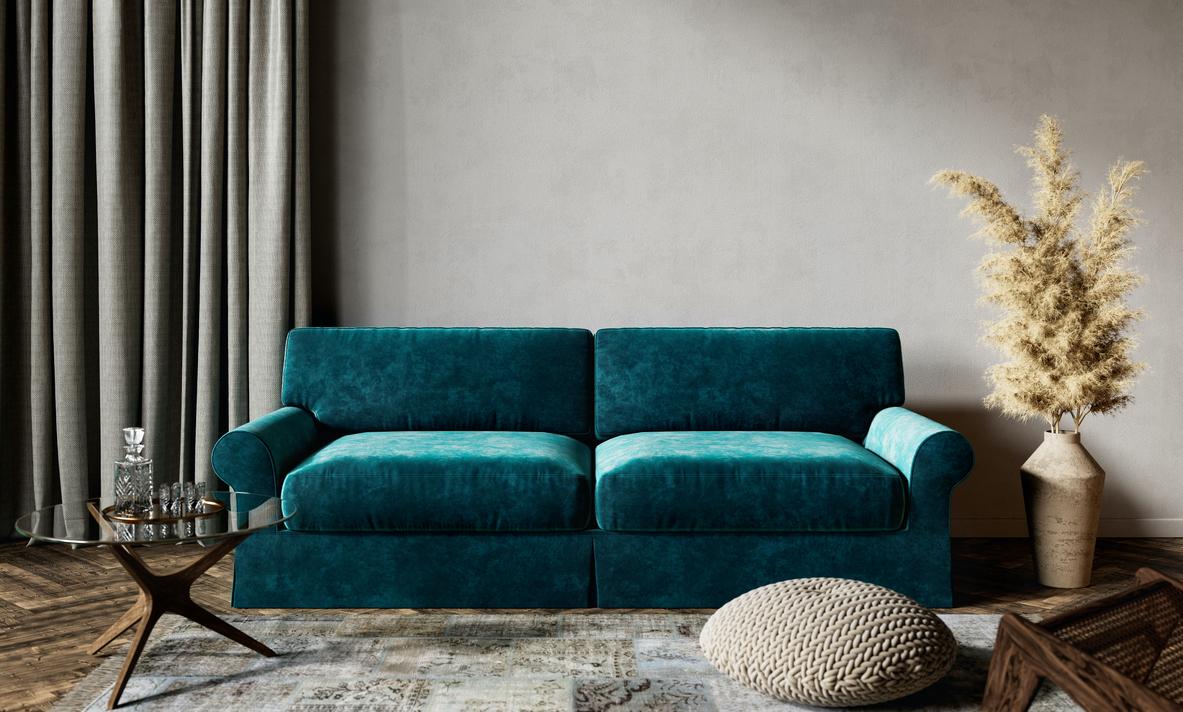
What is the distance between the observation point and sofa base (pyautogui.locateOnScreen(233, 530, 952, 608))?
2705 mm

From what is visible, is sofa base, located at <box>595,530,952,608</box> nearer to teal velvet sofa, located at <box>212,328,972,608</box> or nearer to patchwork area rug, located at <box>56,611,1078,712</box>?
teal velvet sofa, located at <box>212,328,972,608</box>

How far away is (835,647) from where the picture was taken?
190cm

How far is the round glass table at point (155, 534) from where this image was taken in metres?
1.94

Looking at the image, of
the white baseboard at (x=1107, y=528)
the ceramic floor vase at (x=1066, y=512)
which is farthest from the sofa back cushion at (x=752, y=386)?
the white baseboard at (x=1107, y=528)

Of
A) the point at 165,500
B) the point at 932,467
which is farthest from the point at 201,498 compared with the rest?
the point at 932,467

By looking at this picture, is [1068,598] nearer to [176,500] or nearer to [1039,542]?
[1039,542]

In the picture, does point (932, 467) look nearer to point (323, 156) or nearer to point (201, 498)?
point (201, 498)

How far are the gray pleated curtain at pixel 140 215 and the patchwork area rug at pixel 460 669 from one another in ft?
4.02

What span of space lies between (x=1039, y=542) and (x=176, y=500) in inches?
97.8

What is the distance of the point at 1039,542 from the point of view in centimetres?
302

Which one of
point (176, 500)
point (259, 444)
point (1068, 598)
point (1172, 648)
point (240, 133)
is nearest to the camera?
point (1172, 648)

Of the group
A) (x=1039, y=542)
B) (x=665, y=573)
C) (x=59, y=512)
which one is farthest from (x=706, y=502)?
(x=59, y=512)

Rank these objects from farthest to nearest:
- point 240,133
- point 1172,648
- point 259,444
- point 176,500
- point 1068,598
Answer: point 240,133 → point 1068,598 → point 259,444 → point 176,500 → point 1172,648

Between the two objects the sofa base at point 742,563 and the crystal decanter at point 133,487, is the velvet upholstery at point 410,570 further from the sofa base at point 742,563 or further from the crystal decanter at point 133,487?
Result: the crystal decanter at point 133,487
